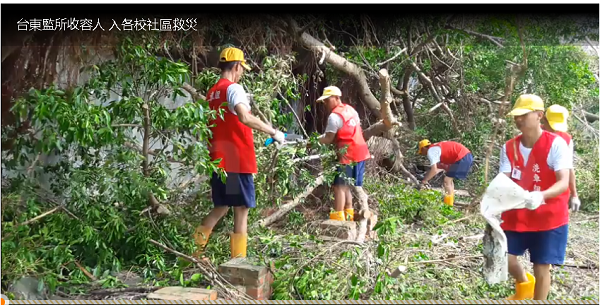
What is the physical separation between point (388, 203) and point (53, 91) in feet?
7.85

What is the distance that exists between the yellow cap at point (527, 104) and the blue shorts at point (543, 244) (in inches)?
30.8

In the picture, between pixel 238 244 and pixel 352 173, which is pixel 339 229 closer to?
pixel 352 173

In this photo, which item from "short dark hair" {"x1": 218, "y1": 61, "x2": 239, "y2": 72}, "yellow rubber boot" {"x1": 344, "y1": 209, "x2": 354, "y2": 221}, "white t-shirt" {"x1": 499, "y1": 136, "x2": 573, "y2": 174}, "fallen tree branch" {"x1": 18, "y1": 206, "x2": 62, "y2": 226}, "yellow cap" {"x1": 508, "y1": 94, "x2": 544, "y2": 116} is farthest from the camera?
"yellow rubber boot" {"x1": 344, "y1": 209, "x2": 354, "y2": 221}

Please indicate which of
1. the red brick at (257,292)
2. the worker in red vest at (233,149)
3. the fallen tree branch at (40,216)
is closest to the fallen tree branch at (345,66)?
the worker in red vest at (233,149)

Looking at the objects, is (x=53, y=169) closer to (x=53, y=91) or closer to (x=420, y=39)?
(x=53, y=91)

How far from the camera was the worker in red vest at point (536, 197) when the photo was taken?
3.73 meters

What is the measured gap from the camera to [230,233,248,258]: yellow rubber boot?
4148 mm

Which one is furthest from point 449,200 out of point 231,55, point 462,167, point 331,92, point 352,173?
point 231,55

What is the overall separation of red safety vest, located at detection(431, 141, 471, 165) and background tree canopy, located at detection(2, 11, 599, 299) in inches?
2.0

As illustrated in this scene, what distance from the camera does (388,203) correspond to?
415cm

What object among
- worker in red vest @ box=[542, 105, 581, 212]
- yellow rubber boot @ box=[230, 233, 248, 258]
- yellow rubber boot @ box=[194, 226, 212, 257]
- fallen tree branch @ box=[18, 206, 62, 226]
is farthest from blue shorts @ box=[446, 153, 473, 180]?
fallen tree branch @ box=[18, 206, 62, 226]

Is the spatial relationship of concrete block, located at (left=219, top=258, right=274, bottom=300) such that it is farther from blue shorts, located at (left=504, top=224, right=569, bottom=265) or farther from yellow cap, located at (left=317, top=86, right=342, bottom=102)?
blue shorts, located at (left=504, top=224, right=569, bottom=265)

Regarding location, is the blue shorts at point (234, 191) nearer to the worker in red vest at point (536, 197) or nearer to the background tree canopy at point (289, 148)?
the background tree canopy at point (289, 148)

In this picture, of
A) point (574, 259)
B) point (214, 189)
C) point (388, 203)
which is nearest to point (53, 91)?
point (214, 189)
